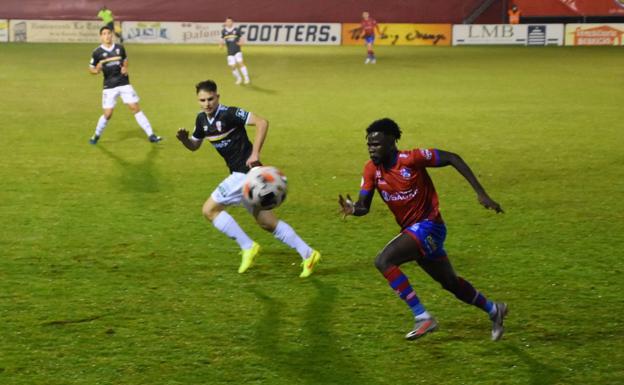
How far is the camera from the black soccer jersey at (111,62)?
17.4 metres

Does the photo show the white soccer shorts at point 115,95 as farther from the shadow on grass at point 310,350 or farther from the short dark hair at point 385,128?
the short dark hair at point 385,128

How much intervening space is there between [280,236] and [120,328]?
2184 millimetres

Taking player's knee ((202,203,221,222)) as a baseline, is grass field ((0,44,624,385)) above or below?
below

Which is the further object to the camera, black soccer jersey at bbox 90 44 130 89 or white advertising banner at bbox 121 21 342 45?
white advertising banner at bbox 121 21 342 45

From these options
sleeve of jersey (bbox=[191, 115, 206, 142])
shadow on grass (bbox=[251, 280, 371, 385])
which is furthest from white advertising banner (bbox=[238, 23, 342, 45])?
shadow on grass (bbox=[251, 280, 371, 385])

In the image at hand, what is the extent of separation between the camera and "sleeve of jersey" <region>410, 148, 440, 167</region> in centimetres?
692

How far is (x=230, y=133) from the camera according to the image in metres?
9.25

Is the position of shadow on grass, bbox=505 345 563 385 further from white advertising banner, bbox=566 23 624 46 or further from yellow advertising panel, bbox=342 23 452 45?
yellow advertising panel, bbox=342 23 452 45

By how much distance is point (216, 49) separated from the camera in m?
43.6

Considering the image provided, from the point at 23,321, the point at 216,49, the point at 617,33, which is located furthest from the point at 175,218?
the point at 617,33

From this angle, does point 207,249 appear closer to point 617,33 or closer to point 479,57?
point 479,57

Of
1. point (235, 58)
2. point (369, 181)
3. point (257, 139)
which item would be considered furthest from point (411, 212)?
point (235, 58)

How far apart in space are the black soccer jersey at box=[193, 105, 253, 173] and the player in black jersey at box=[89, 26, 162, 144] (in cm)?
844

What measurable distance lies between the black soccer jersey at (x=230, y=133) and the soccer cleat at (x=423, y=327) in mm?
2890
